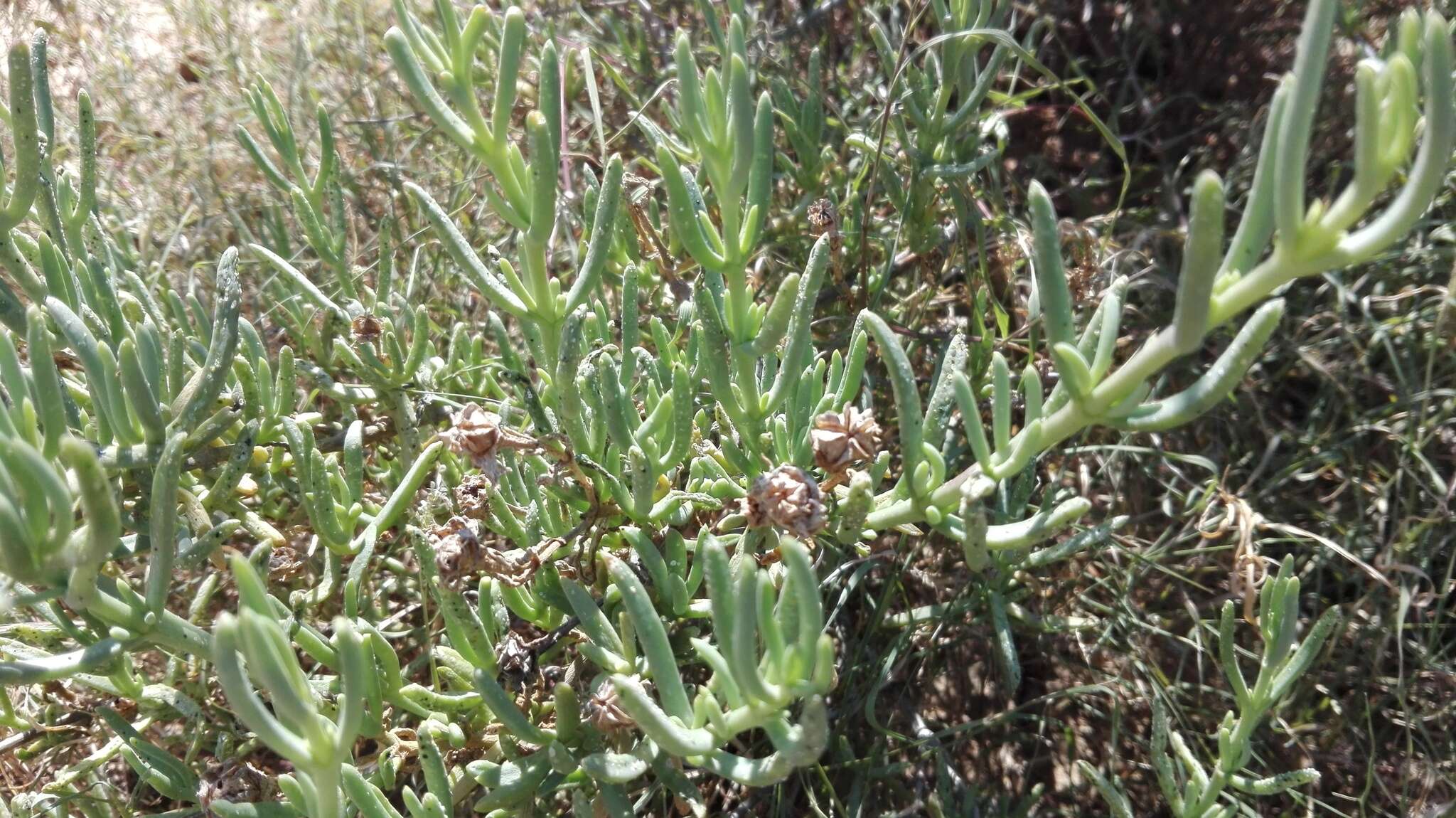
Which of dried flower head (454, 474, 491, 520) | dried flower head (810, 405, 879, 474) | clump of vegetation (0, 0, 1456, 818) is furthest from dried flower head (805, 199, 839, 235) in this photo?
dried flower head (454, 474, 491, 520)

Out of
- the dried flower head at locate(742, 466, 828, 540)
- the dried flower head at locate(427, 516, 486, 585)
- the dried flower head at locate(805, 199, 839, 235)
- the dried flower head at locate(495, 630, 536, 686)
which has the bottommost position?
the dried flower head at locate(495, 630, 536, 686)

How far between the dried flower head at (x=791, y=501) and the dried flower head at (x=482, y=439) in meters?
0.24

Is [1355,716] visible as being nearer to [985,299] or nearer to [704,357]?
[985,299]

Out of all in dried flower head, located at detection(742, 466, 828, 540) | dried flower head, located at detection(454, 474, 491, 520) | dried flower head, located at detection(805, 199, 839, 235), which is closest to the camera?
dried flower head, located at detection(742, 466, 828, 540)

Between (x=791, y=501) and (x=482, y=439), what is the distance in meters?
0.29

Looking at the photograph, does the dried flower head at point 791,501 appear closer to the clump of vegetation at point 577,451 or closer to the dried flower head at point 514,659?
the clump of vegetation at point 577,451

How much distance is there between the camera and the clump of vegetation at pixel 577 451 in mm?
674

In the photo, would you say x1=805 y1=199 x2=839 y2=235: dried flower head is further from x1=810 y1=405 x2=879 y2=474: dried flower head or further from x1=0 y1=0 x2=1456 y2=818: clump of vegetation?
x1=810 y1=405 x2=879 y2=474: dried flower head

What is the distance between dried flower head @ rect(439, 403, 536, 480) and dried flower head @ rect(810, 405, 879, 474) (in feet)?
0.90

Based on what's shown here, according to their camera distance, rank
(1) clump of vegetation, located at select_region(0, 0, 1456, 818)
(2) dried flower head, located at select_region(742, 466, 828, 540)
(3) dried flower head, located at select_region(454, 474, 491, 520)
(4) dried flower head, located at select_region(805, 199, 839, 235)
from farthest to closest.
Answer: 1. (4) dried flower head, located at select_region(805, 199, 839, 235)
2. (3) dried flower head, located at select_region(454, 474, 491, 520)
3. (2) dried flower head, located at select_region(742, 466, 828, 540)
4. (1) clump of vegetation, located at select_region(0, 0, 1456, 818)

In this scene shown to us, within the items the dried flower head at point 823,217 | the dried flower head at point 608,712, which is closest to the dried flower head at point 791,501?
the dried flower head at point 608,712

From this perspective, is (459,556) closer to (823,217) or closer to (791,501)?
(791,501)

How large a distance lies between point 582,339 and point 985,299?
0.79 metres

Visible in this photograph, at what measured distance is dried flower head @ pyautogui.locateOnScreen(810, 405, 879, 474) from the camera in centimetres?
88
